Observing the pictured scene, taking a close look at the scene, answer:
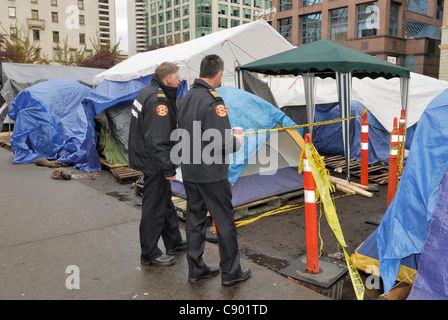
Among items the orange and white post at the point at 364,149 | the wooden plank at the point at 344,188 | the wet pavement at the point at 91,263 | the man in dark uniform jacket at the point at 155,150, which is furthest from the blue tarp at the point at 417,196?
the wooden plank at the point at 344,188

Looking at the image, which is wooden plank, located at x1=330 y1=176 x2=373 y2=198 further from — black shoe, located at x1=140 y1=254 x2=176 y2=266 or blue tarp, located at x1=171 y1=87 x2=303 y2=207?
black shoe, located at x1=140 y1=254 x2=176 y2=266

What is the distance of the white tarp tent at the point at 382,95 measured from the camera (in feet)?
31.3

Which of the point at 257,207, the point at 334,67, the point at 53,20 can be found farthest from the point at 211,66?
the point at 53,20

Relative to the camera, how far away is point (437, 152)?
2982 millimetres

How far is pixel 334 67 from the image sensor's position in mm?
6879

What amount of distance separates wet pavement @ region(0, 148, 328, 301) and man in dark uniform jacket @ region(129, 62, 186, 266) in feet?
1.09

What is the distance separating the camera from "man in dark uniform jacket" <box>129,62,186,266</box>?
3.48 m

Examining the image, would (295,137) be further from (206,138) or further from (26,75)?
(26,75)

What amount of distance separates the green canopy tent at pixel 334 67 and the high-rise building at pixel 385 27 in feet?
80.3

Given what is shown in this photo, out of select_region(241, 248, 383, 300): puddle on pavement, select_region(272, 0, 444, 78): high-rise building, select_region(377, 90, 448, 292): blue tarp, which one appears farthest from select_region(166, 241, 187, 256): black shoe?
select_region(272, 0, 444, 78): high-rise building

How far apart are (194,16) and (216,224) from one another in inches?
3308

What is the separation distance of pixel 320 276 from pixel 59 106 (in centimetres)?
1001

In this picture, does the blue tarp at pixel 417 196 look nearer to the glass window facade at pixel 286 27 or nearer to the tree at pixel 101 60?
the tree at pixel 101 60
